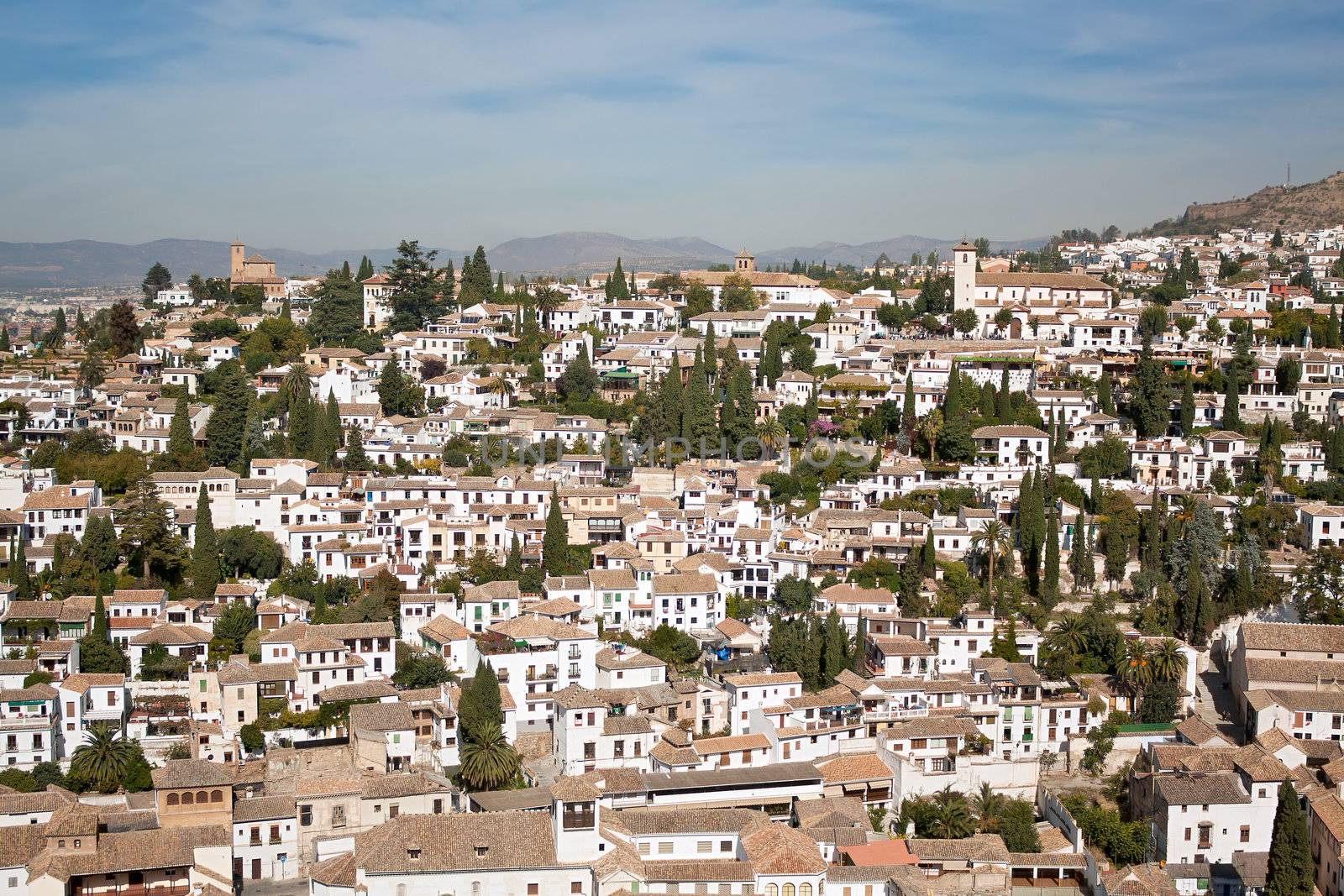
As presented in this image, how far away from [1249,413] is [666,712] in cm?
2295

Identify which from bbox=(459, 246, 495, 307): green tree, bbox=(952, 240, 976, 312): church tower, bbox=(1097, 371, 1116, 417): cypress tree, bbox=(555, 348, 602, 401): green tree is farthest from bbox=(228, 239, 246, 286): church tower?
Result: bbox=(1097, 371, 1116, 417): cypress tree

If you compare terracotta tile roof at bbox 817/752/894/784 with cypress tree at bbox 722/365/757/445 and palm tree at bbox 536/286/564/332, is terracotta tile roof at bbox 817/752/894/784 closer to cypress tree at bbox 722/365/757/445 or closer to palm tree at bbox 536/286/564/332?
cypress tree at bbox 722/365/757/445

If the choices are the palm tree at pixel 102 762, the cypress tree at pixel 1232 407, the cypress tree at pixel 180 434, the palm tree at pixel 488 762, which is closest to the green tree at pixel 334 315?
the cypress tree at pixel 180 434

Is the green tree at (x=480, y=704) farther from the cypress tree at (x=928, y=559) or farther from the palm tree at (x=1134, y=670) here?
the palm tree at (x=1134, y=670)

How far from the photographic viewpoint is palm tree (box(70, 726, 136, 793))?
27.5m

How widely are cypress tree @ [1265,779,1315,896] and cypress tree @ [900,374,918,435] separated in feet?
62.4

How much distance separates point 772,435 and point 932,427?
4526 mm

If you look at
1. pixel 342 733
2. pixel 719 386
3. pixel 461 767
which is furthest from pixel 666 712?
pixel 719 386

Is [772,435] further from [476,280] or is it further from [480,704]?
[476,280]

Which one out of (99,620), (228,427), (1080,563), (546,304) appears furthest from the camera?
(546,304)

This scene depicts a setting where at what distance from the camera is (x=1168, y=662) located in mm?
30812

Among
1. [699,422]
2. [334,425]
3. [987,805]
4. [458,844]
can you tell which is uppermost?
[699,422]

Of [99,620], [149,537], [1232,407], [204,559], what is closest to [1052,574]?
[1232,407]

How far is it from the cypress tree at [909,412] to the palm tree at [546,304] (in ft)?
52.5
